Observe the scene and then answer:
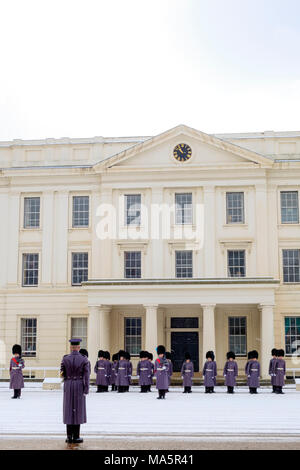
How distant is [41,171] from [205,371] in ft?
47.4

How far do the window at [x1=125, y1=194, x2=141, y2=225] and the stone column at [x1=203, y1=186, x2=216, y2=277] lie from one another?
3.27 m

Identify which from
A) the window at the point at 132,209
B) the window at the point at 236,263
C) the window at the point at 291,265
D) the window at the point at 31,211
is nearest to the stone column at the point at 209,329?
the window at the point at 236,263

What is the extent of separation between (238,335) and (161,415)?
16831mm

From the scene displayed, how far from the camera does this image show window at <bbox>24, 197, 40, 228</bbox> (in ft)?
113

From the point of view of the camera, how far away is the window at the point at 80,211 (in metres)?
33.9

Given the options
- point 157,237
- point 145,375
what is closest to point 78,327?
point 157,237

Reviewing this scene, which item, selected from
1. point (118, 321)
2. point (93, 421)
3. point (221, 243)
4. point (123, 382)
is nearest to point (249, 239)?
point (221, 243)

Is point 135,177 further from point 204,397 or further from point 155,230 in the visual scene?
point 204,397

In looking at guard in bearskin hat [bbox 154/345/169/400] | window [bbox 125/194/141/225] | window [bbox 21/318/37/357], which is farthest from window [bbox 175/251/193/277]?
guard in bearskin hat [bbox 154/345/169/400]

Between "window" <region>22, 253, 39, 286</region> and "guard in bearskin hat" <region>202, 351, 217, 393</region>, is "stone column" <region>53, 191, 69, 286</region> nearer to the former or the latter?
"window" <region>22, 253, 39, 286</region>

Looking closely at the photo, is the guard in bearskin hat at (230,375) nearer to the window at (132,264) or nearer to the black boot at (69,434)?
the window at (132,264)

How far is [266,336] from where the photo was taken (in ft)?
95.7
